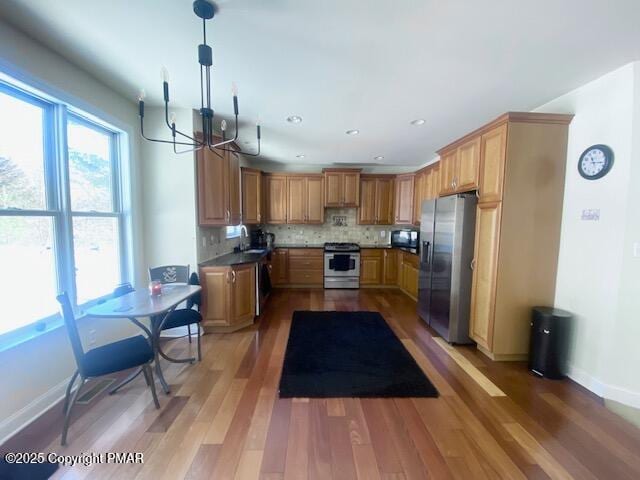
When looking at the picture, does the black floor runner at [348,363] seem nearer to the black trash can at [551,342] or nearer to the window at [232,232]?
the black trash can at [551,342]

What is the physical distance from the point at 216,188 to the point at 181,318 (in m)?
1.58

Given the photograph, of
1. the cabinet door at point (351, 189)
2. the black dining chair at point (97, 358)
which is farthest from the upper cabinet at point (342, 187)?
the black dining chair at point (97, 358)

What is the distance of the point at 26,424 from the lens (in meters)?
1.74

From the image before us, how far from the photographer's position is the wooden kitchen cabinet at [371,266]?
534 cm

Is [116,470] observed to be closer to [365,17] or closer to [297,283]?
[365,17]

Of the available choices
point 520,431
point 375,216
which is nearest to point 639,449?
point 520,431

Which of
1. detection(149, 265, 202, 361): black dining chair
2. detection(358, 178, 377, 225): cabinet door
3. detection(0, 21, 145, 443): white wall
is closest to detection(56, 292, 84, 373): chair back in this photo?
detection(0, 21, 145, 443): white wall

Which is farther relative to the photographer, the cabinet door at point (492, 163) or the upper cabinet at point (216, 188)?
the upper cabinet at point (216, 188)

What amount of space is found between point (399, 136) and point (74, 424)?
4294 millimetres

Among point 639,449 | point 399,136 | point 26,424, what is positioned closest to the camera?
point 639,449

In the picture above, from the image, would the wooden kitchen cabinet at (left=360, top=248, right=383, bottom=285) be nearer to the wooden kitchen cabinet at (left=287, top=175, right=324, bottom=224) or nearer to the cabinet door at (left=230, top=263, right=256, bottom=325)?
the wooden kitchen cabinet at (left=287, top=175, right=324, bottom=224)

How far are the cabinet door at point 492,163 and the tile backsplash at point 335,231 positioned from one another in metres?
3.13

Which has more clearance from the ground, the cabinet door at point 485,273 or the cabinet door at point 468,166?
the cabinet door at point 468,166

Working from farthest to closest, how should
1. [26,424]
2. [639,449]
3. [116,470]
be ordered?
[26,424] < [639,449] < [116,470]
